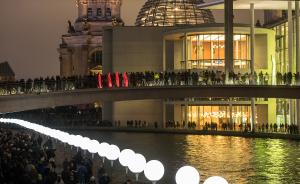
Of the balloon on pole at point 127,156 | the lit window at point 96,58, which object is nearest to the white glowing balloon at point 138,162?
the balloon on pole at point 127,156

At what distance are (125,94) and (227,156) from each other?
22.4m

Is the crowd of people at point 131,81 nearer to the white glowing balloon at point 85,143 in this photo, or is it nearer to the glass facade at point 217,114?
the glass facade at point 217,114

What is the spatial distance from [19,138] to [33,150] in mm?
7907

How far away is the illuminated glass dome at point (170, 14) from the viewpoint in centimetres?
10988

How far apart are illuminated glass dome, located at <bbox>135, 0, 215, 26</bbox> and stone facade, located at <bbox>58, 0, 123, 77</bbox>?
31.5 meters

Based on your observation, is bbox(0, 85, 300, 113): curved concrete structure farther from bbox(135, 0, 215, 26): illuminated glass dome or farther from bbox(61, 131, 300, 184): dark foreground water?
bbox(135, 0, 215, 26): illuminated glass dome

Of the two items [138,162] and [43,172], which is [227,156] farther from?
[43,172]

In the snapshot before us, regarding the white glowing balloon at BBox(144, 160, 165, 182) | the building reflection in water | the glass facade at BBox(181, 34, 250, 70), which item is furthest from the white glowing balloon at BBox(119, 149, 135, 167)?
the glass facade at BBox(181, 34, 250, 70)

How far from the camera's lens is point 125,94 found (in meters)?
67.8

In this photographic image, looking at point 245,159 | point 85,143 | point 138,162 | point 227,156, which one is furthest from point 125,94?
point 138,162

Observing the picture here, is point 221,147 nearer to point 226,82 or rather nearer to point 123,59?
point 226,82

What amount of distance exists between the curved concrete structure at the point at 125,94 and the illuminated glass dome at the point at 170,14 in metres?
41.9

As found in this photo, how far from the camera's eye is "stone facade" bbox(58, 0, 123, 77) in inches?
5871

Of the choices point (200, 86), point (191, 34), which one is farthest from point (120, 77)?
point (191, 34)
